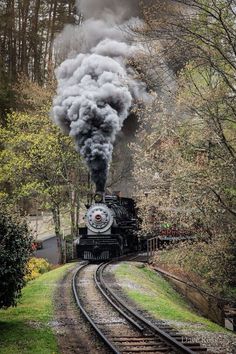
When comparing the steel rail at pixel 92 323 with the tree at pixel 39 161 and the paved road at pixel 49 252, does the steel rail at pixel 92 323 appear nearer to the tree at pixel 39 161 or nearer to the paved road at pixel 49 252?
the tree at pixel 39 161

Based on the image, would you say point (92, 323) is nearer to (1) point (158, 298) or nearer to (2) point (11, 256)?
(2) point (11, 256)

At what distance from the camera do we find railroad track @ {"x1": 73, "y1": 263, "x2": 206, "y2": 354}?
10039 mm

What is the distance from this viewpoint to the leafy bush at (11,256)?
1070 cm

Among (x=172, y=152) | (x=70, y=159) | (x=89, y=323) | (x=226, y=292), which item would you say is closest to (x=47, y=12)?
(x=70, y=159)

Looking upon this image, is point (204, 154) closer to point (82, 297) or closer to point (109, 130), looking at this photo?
point (82, 297)

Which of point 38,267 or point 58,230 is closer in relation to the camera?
point 38,267

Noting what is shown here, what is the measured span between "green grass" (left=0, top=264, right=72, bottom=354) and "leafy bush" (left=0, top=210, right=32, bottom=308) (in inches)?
28.6

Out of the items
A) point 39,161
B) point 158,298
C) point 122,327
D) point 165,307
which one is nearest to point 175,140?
point 158,298

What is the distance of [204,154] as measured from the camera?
56.1 feet

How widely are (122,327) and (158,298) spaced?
4.70 m

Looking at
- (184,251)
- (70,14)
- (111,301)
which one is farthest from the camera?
(70,14)

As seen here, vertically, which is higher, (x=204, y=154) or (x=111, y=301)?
(x=204, y=154)

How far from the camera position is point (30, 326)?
1176 centimetres

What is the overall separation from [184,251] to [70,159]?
1310 cm
